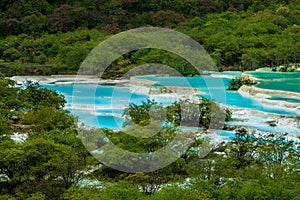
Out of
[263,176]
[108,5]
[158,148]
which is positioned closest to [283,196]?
[263,176]

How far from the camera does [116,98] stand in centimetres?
2269

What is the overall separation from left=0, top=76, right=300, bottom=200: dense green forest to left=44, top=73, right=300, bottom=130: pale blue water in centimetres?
451

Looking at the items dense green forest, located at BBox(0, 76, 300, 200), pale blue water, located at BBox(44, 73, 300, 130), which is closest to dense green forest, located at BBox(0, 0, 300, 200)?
dense green forest, located at BBox(0, 76, 300, 200)

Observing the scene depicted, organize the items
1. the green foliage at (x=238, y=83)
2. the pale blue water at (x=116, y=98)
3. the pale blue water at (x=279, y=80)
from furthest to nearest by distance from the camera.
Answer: the green foliage at (x=238, y=83)
the pale blue water at (x=279, y=80)
the pale blue water at (x=116, y=98)

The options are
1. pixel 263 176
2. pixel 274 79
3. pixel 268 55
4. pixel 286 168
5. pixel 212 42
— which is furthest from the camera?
pixel 212 42

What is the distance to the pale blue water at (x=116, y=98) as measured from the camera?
19.0m

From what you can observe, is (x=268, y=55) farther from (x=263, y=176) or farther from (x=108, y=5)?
(x=263, y=176)

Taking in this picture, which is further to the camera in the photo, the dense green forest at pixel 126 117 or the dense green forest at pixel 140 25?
the dense green forest at pixel 140 25

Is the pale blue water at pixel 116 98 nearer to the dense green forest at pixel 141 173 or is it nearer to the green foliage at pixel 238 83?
the green foliage at pixel 238 83

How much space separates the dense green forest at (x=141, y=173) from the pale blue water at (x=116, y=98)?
14.8 ft

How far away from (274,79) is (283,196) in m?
16.9

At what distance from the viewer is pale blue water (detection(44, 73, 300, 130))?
62.4 feet

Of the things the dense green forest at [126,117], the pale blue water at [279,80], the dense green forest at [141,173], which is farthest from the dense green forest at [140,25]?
the dense green forest at [141,173]

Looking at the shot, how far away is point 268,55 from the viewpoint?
30.9 metres
